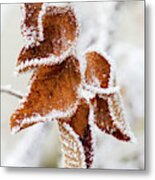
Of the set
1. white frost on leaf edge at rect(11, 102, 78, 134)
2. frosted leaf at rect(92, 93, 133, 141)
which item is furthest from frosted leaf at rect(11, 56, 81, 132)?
frosted leaf at rect(92, 93, 133, 141)

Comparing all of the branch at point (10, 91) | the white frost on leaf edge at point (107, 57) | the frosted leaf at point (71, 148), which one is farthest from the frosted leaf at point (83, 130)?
the branch at point (10, 91)

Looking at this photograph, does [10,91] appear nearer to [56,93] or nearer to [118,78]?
[56,93]

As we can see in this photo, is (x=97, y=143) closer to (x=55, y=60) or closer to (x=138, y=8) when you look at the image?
(x=55, y=60)

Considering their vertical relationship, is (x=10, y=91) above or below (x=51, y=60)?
below

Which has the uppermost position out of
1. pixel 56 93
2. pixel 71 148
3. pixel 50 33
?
pixel 50 33

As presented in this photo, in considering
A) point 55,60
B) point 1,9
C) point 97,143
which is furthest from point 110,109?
point 1,9

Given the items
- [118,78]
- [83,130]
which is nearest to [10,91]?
[83,130]
